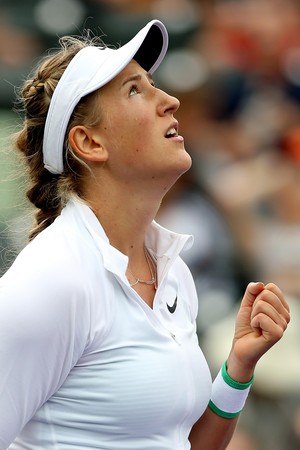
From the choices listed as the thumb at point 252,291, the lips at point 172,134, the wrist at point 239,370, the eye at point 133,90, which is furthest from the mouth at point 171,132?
the wrist at point 239,370

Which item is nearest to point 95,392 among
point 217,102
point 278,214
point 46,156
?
point 46,156

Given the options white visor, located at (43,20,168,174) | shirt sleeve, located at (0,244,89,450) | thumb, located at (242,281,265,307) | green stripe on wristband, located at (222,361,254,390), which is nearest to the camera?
shirt sleeve, located at (0,244,89,450)

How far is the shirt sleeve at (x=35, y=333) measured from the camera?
5.74 ft

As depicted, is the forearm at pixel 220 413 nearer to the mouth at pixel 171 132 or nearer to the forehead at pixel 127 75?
the mouth at pixel 171 132

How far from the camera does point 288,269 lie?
14.6 ft

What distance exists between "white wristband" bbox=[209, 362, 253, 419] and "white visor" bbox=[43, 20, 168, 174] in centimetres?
64

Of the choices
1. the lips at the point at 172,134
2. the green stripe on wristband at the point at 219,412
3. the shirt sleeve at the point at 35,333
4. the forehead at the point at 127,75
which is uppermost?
the forehead at the point at 127,75

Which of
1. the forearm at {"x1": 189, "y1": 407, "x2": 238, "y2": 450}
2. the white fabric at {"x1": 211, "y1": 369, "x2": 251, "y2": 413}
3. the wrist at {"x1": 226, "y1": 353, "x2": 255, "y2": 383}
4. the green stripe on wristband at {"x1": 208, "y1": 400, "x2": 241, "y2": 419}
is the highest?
the wrist at {"x1": 226, "y1": 353, "x2": 255, "y2": 383}

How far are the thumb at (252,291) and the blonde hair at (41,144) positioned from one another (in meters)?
0.44

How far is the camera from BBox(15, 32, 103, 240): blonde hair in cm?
206

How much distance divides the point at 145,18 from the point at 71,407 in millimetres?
3555

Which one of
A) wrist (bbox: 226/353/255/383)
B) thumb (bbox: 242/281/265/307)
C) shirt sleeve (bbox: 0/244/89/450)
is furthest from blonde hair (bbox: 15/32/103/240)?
wrist (bbox: 226/353/255/383)

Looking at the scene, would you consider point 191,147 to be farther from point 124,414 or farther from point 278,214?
point 124,414

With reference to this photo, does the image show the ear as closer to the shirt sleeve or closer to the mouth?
the mouth
